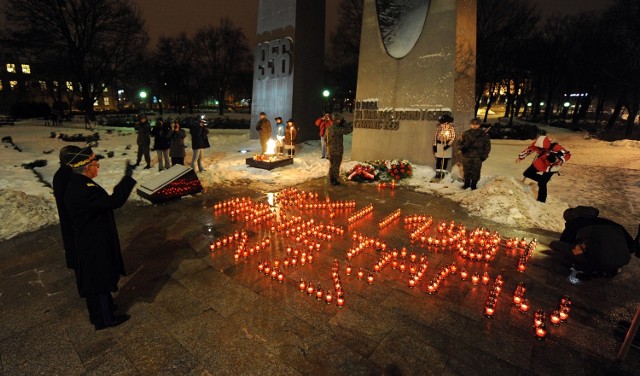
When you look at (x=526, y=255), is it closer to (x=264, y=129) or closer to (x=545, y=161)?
(x=545, y=161)

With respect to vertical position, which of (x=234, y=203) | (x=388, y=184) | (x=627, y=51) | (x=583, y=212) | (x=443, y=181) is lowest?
(x=234, y=203)

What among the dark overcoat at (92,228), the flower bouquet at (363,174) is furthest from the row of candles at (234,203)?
the dark overcoat at (92,228)

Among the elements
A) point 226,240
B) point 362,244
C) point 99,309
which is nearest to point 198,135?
point 226,240

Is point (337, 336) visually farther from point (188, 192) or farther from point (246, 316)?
point (188, 192)

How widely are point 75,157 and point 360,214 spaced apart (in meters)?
5.44

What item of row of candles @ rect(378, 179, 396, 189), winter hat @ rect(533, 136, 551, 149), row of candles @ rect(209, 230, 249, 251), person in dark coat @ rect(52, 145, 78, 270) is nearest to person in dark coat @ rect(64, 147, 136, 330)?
person in dark coat @ rect(52, 145, 78, 270)

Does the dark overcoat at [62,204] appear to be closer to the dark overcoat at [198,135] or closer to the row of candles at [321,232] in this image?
the row of candles at [321,232]

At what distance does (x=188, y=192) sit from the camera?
874cm

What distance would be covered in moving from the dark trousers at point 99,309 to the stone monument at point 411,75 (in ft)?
34.0

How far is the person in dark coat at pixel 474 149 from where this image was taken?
29.1 feet

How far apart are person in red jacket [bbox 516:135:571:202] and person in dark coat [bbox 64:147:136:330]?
8.74 meters

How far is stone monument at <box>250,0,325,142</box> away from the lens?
660 inches

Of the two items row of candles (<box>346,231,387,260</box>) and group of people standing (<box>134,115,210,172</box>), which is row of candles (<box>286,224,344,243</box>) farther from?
group of people standing (<box>134,115,210,172</box>)

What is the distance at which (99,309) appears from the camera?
3.57m
